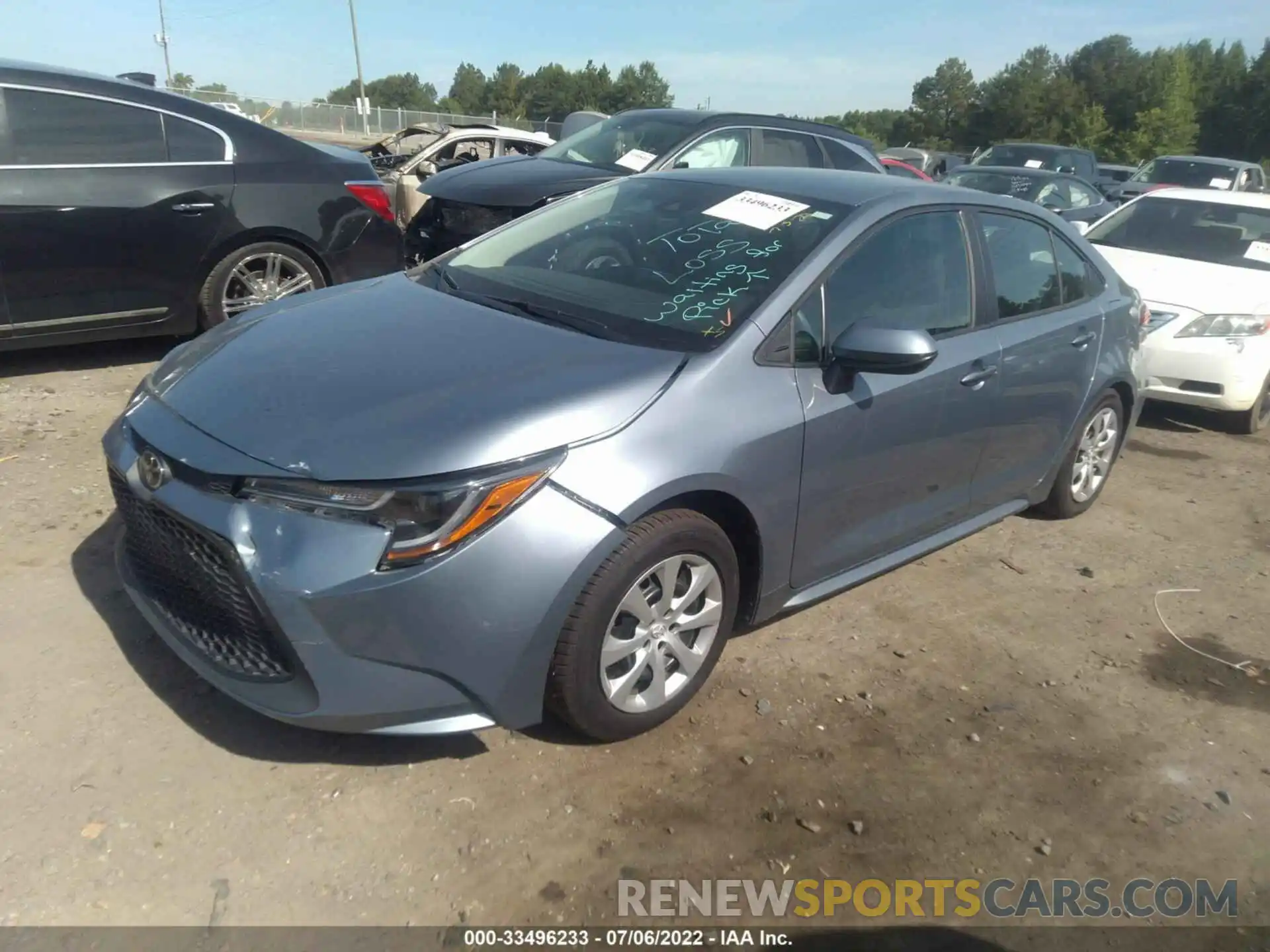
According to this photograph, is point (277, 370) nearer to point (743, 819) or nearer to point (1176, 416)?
point (743, 819)

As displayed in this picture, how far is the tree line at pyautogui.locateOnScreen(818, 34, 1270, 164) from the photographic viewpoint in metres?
47.6

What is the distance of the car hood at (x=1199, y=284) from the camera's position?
6.62 meters

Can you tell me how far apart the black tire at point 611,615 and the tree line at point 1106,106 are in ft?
157

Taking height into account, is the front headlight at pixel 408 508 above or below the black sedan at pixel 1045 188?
below

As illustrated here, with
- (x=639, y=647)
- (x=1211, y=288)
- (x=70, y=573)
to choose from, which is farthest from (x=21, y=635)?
(x=1211, y=288)

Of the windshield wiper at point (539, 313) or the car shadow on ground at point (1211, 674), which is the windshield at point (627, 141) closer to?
the windshield wiper at point (539, 313)

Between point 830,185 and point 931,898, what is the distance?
253 centimetres

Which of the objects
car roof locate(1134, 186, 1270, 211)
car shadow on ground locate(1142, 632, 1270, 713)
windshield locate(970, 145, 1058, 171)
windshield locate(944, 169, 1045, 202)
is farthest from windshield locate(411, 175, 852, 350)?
windshield locate(970, 145, 1058, 171)

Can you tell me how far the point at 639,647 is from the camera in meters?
2.90

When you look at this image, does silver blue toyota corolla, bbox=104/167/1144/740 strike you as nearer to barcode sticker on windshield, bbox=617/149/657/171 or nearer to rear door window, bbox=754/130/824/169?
barcode sticker on windshield, bbox=617/149/657/171

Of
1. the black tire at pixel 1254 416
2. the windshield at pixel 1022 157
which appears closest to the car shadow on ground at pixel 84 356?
the black tire at pixel 1254 416

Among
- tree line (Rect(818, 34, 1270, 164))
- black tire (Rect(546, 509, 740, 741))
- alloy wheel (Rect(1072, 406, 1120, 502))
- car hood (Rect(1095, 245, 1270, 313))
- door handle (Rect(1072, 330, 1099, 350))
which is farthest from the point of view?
tree line (Rect(818, 34, 1270, 164))

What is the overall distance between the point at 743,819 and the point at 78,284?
→ 443 cm

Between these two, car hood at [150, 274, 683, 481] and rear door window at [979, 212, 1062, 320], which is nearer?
car hood at [150, 274, 683, 481]
